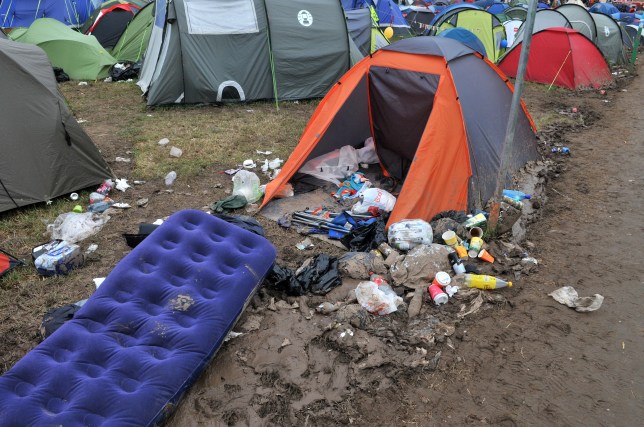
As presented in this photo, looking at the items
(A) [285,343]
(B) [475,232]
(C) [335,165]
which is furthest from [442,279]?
(C) [335,165]

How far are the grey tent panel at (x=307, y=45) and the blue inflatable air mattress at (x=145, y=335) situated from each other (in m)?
6.27

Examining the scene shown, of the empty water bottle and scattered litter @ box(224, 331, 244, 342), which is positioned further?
the empty water bottle

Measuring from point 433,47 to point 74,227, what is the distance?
4620mm

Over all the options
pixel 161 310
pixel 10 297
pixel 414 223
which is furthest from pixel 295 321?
pixel 10 297

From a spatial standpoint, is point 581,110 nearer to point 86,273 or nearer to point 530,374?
point 530,374

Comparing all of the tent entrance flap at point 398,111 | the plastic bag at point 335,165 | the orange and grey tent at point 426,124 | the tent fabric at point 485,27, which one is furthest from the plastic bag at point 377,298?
the tent fabric at point 485,27

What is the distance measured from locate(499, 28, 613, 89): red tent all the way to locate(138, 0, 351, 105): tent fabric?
524cm

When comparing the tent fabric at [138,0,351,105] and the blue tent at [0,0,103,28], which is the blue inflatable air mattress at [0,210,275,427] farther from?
the blue tent at [0,0,103,28]

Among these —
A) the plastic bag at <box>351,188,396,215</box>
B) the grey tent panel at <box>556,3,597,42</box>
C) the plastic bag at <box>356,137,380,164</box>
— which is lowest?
the plastic bag at <box>356,137,380,164</box>

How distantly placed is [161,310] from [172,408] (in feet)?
2.36

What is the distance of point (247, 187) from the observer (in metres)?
6.17

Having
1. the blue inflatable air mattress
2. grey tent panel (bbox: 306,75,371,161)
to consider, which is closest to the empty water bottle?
grey tent panel (bbox: 306,75,371,161)

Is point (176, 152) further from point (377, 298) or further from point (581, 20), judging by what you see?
point (581, 20)

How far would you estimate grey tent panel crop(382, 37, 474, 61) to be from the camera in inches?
221
